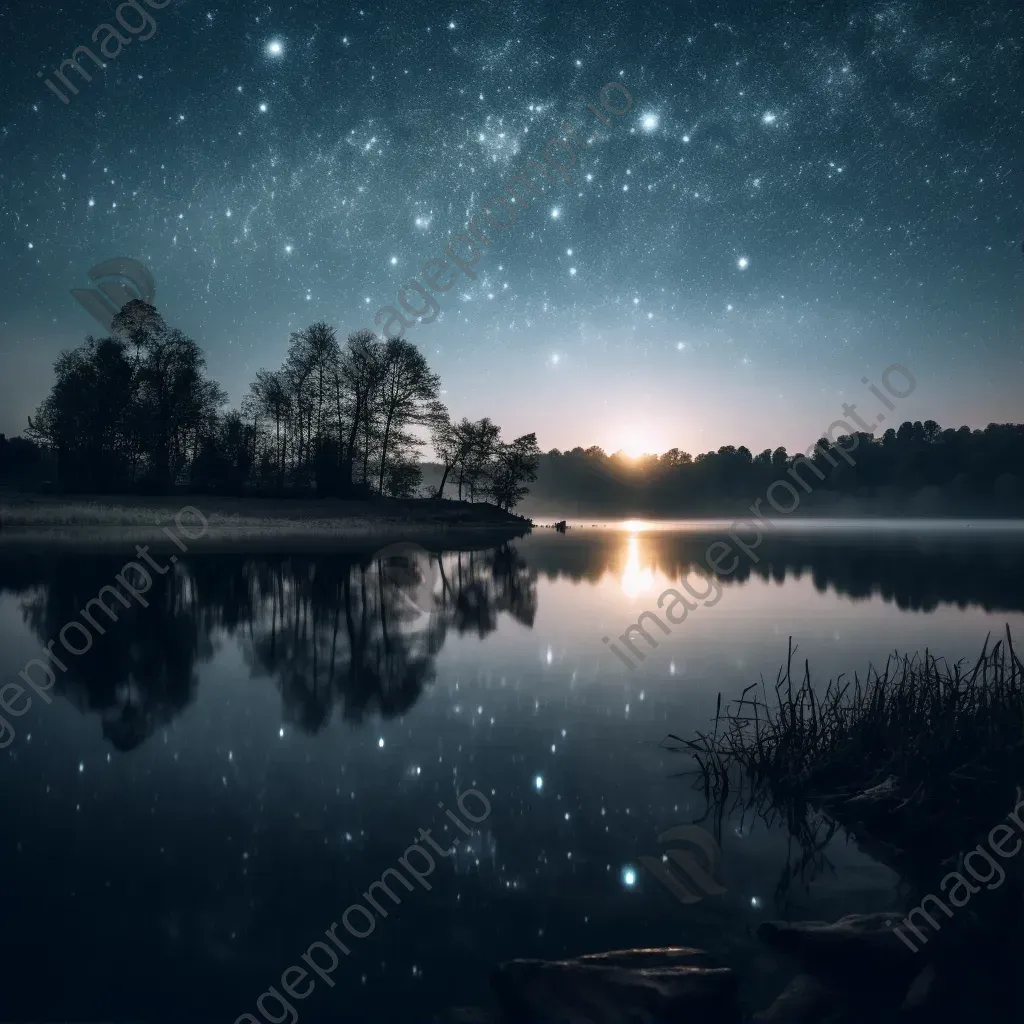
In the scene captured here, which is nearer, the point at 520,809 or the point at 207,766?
the point at 520,809

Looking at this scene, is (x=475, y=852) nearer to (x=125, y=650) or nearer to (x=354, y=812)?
(x=354, y=812)

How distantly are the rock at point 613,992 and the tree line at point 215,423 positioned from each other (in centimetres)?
5802

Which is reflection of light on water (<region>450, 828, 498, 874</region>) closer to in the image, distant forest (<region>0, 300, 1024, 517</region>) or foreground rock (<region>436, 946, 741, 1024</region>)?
foreground rock (<region>436, 946, 741, 1024</region>)

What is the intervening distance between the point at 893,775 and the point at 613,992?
172 inches

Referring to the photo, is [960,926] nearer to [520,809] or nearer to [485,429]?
[520,809]

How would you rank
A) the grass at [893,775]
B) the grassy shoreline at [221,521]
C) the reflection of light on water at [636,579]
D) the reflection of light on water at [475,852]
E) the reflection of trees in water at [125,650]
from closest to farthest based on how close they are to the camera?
1. the reflection of light on water at [475,852]
2. the grass at [893,775]
3. the reflection of trees in water at [125,650]
4. the reflection of light on water at [636,579]
5. the grassy shoreline at [221,521]

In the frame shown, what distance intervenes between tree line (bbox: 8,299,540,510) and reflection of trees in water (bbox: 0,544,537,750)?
2581 centimetres

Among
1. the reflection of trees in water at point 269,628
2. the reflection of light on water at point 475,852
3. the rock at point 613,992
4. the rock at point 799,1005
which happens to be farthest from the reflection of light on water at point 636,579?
the rock at point 613,992

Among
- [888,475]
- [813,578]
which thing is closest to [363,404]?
[813,578]

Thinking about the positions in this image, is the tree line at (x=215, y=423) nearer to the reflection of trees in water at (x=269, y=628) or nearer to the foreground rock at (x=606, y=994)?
the reflection of trees in water at (x=269, y=628)

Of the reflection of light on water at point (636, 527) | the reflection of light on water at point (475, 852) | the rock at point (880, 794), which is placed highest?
the reflection of light on water at point (636, 527)

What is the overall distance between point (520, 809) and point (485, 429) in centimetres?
8164

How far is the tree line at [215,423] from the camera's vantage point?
2159 inches

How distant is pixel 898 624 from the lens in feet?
59.8
